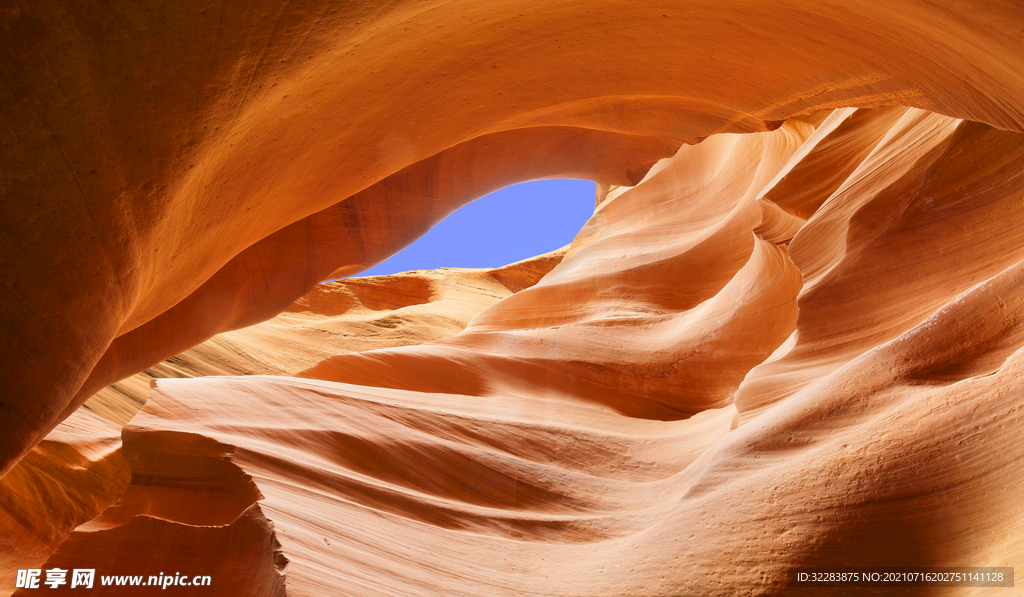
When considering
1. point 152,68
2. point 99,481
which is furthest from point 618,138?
point 99,481

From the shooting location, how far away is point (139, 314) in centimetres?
311

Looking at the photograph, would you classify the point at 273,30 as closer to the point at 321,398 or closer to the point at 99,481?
the point at 321,398

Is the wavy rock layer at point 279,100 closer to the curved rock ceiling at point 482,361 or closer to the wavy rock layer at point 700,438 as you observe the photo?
the curved rock ceiling at point 482,361

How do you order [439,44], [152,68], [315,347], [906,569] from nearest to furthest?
1. [152,68]
2. [906,569]
3. [439,44]
4. [315,347]

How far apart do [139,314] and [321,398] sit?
1.82m

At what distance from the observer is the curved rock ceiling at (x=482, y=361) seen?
178 centimetres

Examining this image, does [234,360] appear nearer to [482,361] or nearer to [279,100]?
[482,361]

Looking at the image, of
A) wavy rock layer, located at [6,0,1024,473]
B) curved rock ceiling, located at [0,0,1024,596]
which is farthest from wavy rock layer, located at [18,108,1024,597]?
wavy rock layer, located at [6,0,1024,473]

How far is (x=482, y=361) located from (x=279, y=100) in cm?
459

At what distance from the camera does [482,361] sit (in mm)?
6566

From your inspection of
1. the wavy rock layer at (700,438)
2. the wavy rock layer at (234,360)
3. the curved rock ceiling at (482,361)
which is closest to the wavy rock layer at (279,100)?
the curved rock ceiling at (482,361)

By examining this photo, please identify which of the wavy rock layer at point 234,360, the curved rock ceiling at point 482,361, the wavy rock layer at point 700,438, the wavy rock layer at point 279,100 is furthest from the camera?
the wavy rock layer at point 234,360

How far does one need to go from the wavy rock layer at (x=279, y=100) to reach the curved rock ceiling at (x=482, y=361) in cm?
1

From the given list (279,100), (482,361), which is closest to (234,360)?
(482,361)
